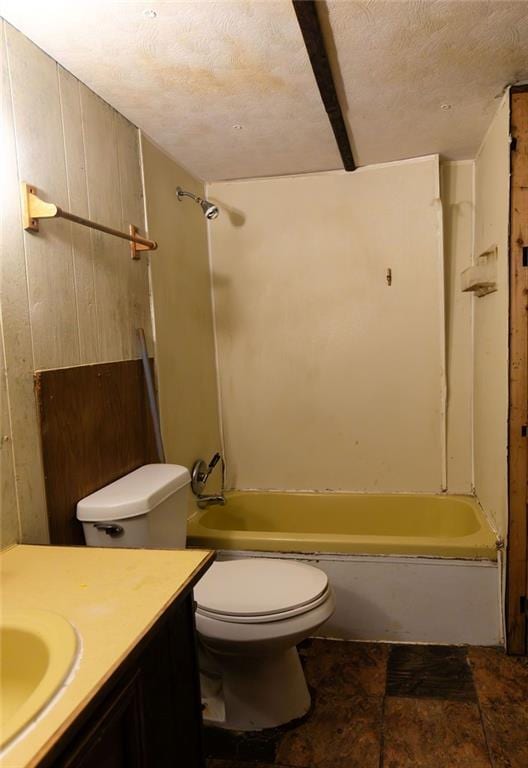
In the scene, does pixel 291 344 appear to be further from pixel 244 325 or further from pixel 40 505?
pixel 40 505

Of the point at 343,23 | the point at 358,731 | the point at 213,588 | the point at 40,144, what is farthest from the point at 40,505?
the point at 343,23

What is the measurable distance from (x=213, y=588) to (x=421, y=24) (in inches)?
71.3

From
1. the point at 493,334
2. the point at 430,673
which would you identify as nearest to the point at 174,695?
the point at 430,673

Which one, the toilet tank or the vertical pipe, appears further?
the vertical pipe

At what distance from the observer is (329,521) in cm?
285

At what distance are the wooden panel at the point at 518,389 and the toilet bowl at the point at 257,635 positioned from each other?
78 centimetres

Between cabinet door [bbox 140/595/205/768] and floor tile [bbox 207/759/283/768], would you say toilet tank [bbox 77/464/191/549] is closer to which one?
cabinet door [bbox 140/595/205/768]

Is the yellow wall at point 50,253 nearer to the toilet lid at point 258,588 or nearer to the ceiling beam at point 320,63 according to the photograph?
the toilet lid at point 258,588

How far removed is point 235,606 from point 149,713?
68 cm

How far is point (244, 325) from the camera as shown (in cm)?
295

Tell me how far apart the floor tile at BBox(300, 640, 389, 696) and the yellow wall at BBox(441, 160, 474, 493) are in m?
1.03

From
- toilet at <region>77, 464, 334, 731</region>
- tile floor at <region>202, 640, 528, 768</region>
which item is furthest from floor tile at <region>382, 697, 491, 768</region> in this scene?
toilet at <region>77, 464, 334, 731</region>

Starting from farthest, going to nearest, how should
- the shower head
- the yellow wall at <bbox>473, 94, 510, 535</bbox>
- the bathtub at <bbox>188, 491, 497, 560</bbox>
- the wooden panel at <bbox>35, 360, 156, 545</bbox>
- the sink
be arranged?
the shower head < the bathtub at <bbox>188, 491, 497, 560</bbox> < the yellow wall at <bbox>473, 94, 510, 535</bbox> < the wooden panel at <bbox>35, 360, 156, 545</bbox> < the sink

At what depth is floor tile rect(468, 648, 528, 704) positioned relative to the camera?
70.9 inches
